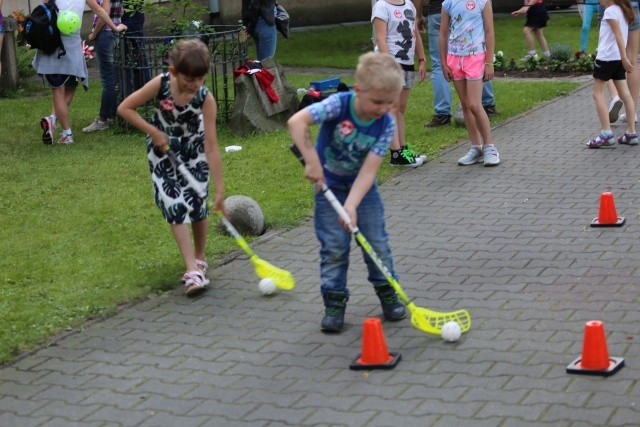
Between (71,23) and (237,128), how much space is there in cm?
210

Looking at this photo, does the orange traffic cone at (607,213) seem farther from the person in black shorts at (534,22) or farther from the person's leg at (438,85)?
the person in black shorts at (534,22)

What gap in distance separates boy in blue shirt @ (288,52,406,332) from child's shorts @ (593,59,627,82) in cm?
484

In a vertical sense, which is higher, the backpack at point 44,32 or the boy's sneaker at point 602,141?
the backpack at point 44,32

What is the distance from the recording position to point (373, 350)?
525cm

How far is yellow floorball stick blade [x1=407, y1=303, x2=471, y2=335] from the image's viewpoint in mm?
5637

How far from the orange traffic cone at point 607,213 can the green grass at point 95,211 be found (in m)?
2.33

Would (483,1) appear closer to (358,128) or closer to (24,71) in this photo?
(358,128)

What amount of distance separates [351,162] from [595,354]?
1647mm

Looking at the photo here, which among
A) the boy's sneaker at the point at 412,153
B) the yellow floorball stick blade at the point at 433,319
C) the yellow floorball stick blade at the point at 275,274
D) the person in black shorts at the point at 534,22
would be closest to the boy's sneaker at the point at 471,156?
the boy's sneaker at the point at 412,153

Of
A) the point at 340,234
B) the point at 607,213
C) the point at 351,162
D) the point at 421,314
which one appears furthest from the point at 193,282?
the point at 607,213

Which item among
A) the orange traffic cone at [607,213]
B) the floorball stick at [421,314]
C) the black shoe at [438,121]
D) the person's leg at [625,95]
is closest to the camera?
the floorball stick at [421,314]

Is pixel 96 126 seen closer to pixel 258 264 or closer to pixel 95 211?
pixel 95 211

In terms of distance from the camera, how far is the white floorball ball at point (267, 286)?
648 cm

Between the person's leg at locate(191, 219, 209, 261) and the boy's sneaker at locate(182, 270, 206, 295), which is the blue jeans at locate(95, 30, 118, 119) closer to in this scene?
the person's leg at locate(191, 219, 209, 261)
